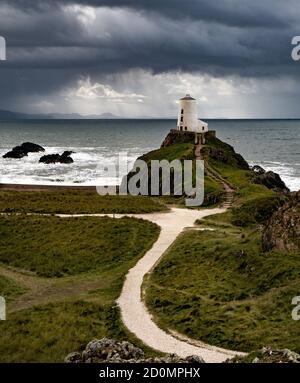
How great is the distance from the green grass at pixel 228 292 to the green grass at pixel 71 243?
4100mm

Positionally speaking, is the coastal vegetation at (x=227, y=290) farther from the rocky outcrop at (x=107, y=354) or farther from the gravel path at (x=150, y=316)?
the rocky outcrop at (x=107, y=354)

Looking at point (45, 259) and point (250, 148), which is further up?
point (250, 148)

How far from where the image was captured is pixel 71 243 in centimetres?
4081

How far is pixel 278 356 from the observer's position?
1847 cm

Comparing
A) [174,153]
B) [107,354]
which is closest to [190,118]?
[174,153]

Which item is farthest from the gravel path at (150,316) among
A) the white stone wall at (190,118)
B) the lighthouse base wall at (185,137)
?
the white stone wall at (190,118)

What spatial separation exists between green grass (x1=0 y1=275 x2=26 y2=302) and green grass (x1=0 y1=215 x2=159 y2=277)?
2448 mm

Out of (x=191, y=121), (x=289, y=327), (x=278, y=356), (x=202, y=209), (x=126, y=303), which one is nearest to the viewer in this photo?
(x=278, y=356)

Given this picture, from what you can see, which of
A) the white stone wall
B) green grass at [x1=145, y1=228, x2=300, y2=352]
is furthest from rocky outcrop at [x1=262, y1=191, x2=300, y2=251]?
the white stone wall

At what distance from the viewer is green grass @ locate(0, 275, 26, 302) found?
32.5 metres
